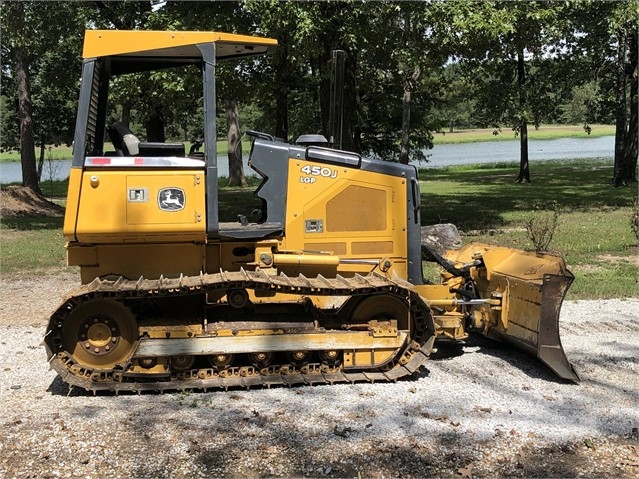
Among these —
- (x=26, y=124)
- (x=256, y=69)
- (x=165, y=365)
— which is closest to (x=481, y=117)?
(x=256, y=69)

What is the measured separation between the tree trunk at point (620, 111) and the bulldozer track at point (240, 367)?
22.8 m

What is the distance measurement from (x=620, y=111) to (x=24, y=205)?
21647mm

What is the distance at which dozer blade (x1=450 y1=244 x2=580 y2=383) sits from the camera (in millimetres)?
6145

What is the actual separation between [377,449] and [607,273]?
786cm

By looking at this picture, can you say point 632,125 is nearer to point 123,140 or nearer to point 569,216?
point 569,216

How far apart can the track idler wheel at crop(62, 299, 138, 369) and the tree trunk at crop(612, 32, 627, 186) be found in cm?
2416

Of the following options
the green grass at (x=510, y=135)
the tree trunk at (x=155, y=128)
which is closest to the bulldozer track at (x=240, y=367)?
the tree trunk at (x=155, y=128)

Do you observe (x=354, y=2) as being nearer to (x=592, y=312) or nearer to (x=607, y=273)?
(x=607, y=273)

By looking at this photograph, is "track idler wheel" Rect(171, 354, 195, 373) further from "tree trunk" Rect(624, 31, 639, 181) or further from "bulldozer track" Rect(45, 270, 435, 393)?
"tree trunk" Rect(624, 31, 639, 181)

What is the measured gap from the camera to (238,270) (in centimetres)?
632

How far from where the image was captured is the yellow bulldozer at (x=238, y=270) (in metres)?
5.75

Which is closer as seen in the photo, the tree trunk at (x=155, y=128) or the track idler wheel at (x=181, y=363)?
the track idler wheel at (x=181, y=363)

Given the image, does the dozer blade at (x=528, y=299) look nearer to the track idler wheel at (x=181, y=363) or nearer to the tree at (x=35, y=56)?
the track idler wheel at (x=181, y=363)

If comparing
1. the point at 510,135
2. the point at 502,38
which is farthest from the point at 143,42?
the point at 510,135
